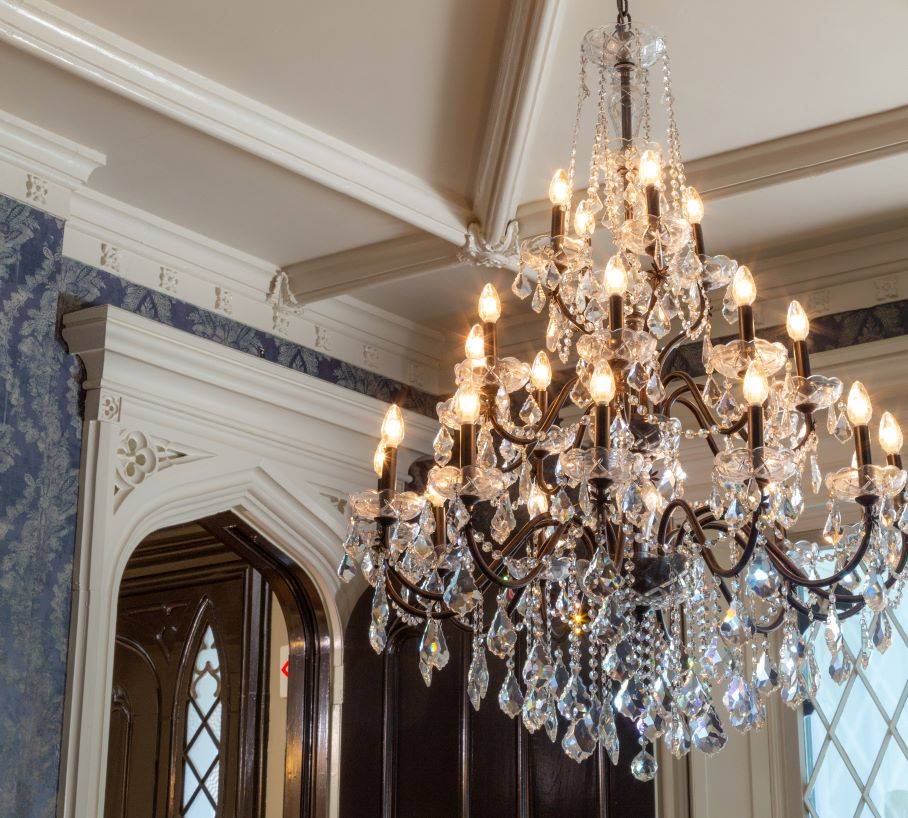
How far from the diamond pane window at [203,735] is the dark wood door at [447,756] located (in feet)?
4.73

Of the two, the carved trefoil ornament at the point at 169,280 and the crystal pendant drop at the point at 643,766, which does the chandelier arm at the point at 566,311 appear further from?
the carved trefoil ornament at the point at 169,280

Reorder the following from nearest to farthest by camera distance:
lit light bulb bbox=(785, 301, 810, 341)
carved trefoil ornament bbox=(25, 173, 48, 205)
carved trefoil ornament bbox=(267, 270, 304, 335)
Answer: lit light bulb bbox=(785, 301, 810, 341) → carved trefoil ornament bbox=(25, 173, 48, 205) → carved trefoil ornament bbox=(267, 270, 304, 335)

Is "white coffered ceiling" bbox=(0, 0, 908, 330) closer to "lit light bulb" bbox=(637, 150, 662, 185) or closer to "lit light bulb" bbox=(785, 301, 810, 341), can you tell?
"lit light bulb" bbox=(637, 150, 662, 185)

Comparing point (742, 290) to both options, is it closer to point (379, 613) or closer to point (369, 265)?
point (379, 613)

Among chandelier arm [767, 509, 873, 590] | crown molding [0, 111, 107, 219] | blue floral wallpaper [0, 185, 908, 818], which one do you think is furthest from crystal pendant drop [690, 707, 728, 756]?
crown molding [0, 111, 107, 219]

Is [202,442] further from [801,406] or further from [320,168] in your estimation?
[801,406]

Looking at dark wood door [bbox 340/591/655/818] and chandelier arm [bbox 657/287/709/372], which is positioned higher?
chandelier arm [bbox 657/287/709/372]

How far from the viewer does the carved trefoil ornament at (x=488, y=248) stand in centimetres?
439

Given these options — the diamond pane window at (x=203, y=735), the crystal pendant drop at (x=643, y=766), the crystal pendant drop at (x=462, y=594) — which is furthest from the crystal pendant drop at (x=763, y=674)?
the diamond pane window at (x=203, y=735)

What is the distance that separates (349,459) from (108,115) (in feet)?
5.81

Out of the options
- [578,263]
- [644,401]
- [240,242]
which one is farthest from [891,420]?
[240,242]

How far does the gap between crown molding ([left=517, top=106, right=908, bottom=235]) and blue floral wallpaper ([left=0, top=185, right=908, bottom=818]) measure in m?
2.00

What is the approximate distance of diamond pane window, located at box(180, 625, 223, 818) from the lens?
6.27 m

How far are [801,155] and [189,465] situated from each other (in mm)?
2271
